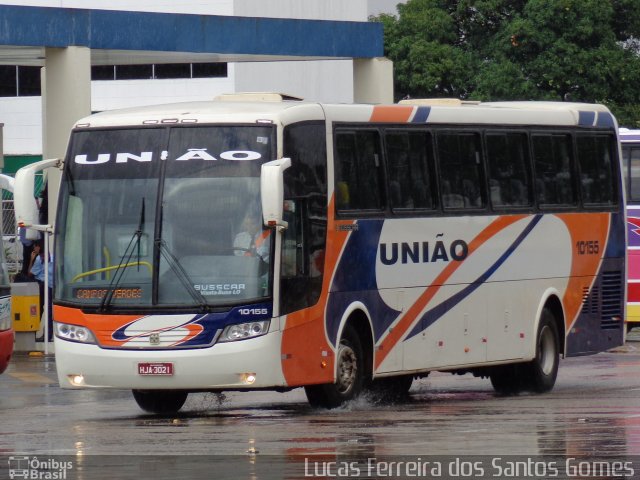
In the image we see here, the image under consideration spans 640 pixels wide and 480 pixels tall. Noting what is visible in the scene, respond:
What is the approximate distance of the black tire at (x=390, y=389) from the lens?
18594 mm

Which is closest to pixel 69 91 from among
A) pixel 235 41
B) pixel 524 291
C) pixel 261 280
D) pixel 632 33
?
pixel 235 41

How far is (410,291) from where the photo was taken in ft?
58.2

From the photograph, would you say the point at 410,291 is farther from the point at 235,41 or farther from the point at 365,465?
the point at 235,41

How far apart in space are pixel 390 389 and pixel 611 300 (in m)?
3.65

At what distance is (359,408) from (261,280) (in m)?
2.06

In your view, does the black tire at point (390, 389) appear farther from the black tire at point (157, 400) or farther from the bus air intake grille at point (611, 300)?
the bus air intake grille at point (611, 300)

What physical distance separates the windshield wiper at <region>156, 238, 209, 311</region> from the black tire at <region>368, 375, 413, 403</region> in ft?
11.0

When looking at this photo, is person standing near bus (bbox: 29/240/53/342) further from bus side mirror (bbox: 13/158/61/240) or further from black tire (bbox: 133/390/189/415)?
bus side mirror (bbox: 13/158/61/240)

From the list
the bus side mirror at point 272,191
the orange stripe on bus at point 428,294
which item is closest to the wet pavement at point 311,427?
the orange stripe on bus at point 428,294

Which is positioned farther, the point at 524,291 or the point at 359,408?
the point at 524,291

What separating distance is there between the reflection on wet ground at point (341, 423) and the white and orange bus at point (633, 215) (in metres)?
7.83

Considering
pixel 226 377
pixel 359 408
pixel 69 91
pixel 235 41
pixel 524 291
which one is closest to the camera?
pixel 226 377

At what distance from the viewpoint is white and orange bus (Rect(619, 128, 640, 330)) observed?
95.5ft

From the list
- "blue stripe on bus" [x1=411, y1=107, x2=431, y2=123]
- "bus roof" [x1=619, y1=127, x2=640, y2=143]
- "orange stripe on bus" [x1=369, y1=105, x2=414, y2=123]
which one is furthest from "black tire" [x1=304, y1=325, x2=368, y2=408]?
"bus roof" [x1=619, y1=127, x2=640, y2=143]
